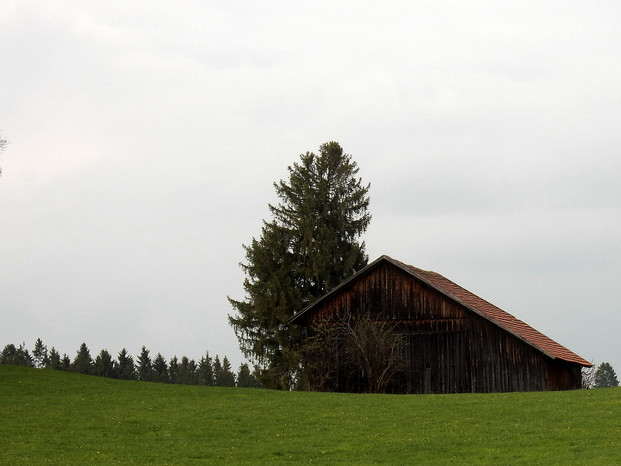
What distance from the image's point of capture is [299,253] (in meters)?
60.9

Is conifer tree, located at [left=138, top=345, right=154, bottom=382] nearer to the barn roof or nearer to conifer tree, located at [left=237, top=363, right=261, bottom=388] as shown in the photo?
conifer tree, located at [left=237, top=363, right=261, bottom=388]

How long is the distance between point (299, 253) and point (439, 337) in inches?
757

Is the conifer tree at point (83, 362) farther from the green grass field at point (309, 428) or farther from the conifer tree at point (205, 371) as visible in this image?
the green grass field at point (309, 428)

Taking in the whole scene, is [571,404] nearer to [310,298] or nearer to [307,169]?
[310,298]

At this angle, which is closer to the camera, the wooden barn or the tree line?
the wooden barn

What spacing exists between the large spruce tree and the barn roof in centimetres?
1153

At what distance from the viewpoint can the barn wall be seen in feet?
137

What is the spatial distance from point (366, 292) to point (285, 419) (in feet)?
58.6

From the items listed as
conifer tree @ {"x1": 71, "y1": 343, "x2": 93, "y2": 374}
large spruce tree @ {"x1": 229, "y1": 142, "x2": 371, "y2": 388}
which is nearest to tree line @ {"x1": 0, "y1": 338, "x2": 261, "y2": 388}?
conifer tree @ {"x1": 71, "y1": 343, "x2": 93, "y2": 374}

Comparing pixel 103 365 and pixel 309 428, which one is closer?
pixel 309 428

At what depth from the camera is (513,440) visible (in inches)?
940

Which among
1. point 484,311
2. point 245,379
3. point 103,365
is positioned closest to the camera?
point 484,311

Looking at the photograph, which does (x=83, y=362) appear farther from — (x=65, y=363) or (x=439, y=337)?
(x=439, y=337)

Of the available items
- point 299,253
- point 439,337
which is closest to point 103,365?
point 299,253
